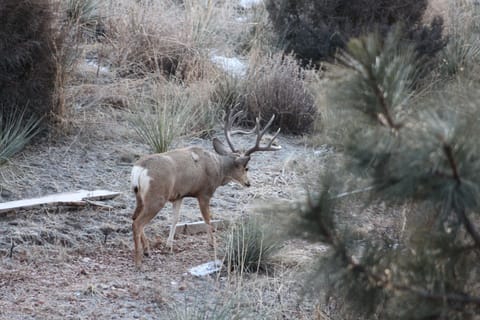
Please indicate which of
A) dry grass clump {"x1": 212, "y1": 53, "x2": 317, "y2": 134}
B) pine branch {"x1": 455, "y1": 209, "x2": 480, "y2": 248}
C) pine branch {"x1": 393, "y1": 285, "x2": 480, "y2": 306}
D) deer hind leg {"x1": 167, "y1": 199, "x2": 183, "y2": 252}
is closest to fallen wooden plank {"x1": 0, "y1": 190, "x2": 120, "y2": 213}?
deer hind leg {"x1": 167, "y1": 199, "x2": 183, "y2": 252}

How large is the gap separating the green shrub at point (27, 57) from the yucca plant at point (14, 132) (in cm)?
6

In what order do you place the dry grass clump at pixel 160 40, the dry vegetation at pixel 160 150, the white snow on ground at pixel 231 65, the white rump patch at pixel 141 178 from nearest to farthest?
the dry vegetation at pixel 160 150 → the white rump patch at pixel 141 178 → the dry grass clump at pixel 160 40 → the white snow on ground at pixel 231 65

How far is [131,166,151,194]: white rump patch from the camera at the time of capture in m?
7.03

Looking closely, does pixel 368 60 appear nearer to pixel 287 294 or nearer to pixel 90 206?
pixel 287 294

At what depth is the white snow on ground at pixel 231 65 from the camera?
41.0ft

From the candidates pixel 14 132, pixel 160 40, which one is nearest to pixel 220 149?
pixel 14 132

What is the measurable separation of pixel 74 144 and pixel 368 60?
6957mm

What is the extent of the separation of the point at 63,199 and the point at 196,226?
3.92ft

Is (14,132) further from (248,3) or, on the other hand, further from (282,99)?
(248,3)

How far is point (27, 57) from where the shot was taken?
9.05m

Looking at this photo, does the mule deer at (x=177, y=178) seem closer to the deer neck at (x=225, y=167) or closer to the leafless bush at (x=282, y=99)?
the deer neck at (x=225, y=167)

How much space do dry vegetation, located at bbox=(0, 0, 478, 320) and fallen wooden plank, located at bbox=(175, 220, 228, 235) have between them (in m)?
0.07

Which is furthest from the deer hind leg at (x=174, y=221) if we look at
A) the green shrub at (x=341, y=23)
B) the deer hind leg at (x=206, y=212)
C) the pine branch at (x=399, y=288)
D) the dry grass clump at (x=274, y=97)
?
the green shrub at (x=341, y=23)

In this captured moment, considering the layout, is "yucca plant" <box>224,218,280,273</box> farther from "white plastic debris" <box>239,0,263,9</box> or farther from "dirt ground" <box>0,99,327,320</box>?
"white plastic debris" <box>239,0,263,9</box>
